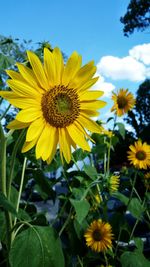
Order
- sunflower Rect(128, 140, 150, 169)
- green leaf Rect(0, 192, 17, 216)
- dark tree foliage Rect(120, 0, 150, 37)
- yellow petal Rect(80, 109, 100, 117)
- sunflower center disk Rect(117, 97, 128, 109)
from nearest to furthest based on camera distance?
green leaf Rect(0, 192, 17, 216) → yellow petal Rect(80, 109, 100, 117) → sunflower center disk Rect(117, 97, 128, 109) → sunflower Rect(128, 140, 150, 169) → dark tree foliage Rect(120, 0, 150, 37)

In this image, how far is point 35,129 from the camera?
0.63m

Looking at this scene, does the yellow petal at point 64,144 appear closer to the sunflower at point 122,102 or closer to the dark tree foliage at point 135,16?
the sunflower at point 122,102

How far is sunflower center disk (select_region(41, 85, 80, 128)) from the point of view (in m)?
0.65

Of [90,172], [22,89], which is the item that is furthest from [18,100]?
[90,172]

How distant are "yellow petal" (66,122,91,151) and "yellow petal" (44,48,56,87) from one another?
8 centimetres

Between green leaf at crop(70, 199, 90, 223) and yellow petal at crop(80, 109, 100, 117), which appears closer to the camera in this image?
yellow petal at crop(80, 109, 100, 117)

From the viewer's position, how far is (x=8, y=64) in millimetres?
835

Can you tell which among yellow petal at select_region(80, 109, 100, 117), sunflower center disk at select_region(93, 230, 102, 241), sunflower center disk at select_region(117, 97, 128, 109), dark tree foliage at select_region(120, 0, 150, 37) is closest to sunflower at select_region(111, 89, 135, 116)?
sunflower center disk at select_region(117, 97, 128, 109)

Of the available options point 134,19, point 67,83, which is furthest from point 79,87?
point 134,19

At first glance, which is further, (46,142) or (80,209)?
(80,209)

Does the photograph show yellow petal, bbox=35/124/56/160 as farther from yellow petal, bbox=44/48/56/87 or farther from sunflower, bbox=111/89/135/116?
sunflower, bbox=111/89/135/116

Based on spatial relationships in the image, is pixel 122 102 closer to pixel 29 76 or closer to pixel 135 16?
pixel 29 76

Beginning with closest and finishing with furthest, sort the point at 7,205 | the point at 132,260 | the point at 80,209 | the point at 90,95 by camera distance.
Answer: the point at 7,205 < the point at 90,95 < the point at 80,209 < the point at 132,260

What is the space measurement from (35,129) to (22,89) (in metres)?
0.06
